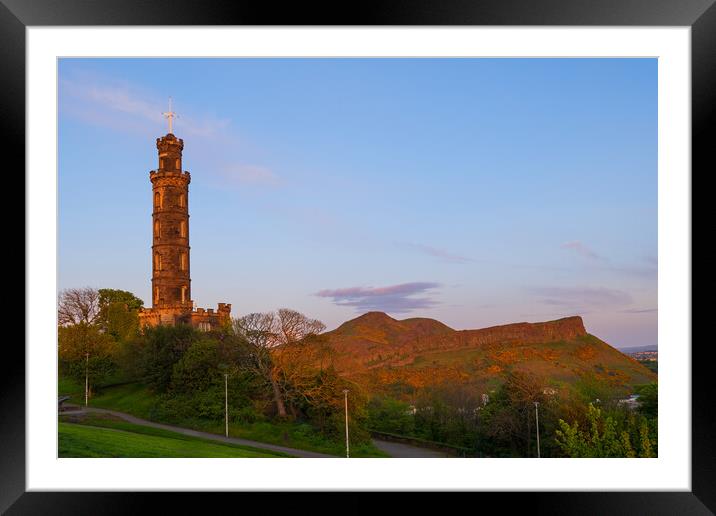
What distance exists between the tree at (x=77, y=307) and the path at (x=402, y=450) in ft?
25.3

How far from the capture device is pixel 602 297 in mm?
12719

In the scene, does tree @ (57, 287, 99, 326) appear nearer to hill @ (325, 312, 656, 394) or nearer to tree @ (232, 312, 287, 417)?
tree @ (232, 312, 287, 417)

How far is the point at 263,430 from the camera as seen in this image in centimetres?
1041

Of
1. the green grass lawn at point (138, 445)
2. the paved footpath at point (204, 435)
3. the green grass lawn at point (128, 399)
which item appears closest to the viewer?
the green grass lawn at point (138, 445)

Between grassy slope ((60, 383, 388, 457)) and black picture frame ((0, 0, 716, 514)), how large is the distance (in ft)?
25.7

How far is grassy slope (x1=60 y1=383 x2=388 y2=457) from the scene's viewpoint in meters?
9.74

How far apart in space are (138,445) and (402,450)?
463 cm

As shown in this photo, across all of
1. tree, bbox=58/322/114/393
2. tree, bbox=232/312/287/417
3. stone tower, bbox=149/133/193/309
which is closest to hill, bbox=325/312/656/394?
tree, bbox=232/312/287/417

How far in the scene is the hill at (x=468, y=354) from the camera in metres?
11.8

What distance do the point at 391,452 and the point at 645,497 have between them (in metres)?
8.26

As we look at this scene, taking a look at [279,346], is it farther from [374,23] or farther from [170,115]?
[374,23]

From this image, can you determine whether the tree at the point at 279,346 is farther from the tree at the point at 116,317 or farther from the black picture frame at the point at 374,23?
the black picture frame at the point at 374,23

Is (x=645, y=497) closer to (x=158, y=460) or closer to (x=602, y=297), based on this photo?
(x=158, y=460)

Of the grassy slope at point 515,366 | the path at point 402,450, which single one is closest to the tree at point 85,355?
the grassy slope at point 515,366
